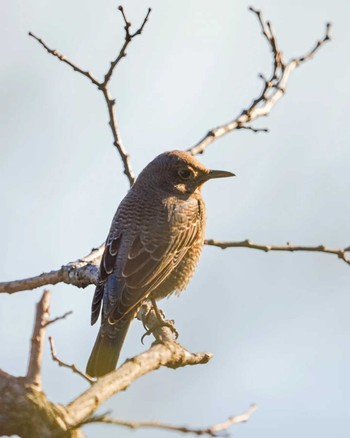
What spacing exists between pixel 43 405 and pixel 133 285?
4.00m

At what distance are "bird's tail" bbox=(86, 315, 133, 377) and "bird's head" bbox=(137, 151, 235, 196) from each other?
6.12 feet

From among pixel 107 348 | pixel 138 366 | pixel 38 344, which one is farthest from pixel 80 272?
pixel 38 344

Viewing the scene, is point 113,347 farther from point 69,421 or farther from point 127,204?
point 69,421

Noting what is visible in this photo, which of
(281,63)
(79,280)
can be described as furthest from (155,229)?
(281,63)

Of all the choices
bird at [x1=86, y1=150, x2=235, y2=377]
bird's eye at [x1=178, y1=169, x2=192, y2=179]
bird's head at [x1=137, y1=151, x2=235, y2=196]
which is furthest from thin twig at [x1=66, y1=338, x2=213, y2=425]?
bird's eye at [x1=178, y1=169, x2=192, y2=179]

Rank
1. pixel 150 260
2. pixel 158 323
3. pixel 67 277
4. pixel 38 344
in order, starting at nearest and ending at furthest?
1. pixel 38 344
2. pixel 158 323
3. pixel 67 277
4. pixel 150 260

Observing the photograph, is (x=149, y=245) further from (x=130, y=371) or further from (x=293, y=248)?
(x=130, y=371)

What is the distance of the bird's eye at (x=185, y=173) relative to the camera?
9953 millimetres

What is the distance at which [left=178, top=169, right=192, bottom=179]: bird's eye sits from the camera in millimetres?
9953

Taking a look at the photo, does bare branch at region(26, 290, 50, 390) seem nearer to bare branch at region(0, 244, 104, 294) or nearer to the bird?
the bird

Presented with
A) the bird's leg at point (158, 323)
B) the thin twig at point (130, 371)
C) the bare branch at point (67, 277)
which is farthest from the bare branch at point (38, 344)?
the bare branch at point (67, 277)

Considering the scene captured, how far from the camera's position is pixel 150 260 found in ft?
29.2

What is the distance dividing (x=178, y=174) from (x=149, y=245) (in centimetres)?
117

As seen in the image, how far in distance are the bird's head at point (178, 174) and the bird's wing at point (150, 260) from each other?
0.49 metres
